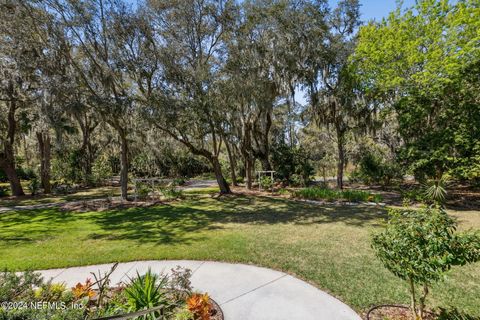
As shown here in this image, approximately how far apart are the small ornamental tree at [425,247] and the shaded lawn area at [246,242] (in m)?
0.29

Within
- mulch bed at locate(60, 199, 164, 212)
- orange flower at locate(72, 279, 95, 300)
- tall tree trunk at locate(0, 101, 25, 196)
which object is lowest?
orange flower at locate(72, 279, 95, 300)

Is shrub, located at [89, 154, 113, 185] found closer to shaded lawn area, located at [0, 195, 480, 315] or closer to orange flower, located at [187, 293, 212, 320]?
shaded lawn area, located at [0, 195, 480, 315]

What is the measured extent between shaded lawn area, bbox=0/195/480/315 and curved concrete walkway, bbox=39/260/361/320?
23cm

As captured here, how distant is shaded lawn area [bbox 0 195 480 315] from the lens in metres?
3.57

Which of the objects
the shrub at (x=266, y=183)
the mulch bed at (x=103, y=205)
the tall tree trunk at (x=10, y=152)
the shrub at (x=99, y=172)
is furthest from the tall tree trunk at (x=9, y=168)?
the shrub at (x=266, y=183)

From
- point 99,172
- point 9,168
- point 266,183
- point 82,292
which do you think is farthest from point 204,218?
point 99,172

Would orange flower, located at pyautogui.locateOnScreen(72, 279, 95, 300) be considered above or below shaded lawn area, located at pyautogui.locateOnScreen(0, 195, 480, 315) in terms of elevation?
above

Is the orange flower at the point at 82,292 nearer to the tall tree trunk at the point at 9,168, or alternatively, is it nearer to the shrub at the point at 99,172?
the tall tree trunk at the point at 9,168

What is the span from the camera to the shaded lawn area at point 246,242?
3.57 m

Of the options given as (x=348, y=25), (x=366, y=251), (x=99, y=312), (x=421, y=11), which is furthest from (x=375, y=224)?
(x=348, y=25)

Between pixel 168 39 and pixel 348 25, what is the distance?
8967 mm

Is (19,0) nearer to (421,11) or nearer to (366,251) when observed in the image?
(366,251)

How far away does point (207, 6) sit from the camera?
35.4 ft

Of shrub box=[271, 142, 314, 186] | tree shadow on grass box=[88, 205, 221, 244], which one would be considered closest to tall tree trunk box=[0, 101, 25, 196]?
tree shadow on grass box=[88, 205, 221, 244]
